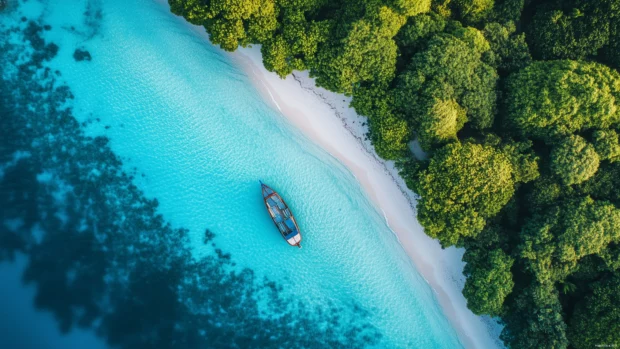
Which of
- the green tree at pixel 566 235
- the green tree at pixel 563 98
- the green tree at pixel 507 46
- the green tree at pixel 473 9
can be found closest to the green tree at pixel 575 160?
the green tree at pixel 563 98

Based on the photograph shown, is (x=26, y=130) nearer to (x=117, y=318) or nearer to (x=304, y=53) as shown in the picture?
(x=117, y=318)

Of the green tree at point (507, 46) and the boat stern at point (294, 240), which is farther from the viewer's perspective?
the boat stern at point (294, 240)

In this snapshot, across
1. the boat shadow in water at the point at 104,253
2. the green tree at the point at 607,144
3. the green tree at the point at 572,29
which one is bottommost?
the boat shadow in water at the point at 104,253

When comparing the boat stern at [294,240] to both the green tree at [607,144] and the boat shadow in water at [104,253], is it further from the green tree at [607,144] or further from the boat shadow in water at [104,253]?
the green tree at [607,144]

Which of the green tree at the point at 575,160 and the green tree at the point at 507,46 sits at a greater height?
the green tree at the point at 507,46

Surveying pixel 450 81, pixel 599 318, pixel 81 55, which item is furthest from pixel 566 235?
pixel 81 55

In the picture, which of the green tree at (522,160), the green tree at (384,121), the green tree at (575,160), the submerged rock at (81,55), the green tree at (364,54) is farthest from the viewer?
the submerged rock at (81,55)

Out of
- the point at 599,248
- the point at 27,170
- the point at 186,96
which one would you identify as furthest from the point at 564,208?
the point at 27,170

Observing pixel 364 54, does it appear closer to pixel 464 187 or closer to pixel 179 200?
pixel 464 187
